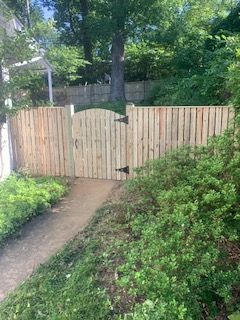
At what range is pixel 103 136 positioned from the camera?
628 cm

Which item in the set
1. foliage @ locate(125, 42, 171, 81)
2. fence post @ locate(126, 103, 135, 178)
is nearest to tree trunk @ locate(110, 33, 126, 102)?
foliage @ locate(125, 42, 171, 81)

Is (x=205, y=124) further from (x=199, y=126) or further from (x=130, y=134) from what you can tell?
(x=130, y=134)

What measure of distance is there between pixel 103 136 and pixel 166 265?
4258mm

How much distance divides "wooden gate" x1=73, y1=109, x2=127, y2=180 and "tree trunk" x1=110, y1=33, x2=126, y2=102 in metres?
10.3

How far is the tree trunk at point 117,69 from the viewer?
1614 centimetres

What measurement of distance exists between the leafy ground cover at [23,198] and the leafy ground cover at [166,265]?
1058 millimetres

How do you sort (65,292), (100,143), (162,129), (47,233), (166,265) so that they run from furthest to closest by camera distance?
(100,143), (162,129), (47,233), (65,292), (166,265)

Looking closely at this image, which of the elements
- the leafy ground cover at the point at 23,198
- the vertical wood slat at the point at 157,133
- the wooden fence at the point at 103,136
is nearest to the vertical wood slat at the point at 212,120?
the wooden fence at the point at 103,136

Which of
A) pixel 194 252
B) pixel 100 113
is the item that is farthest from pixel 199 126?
pixel 194 252

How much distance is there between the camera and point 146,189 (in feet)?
12.9

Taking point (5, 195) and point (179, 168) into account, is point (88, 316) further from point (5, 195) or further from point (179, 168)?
point (5, 195)

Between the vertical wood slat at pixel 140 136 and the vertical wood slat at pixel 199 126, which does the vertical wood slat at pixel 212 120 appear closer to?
the vertical wood slat at pixel 199 126

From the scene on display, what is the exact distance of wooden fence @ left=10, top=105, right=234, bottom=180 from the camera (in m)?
5.61

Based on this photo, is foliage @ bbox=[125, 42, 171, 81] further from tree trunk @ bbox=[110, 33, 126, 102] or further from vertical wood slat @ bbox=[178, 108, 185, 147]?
vertical wood slat @ bbox=[178, 108, 185, 147]
